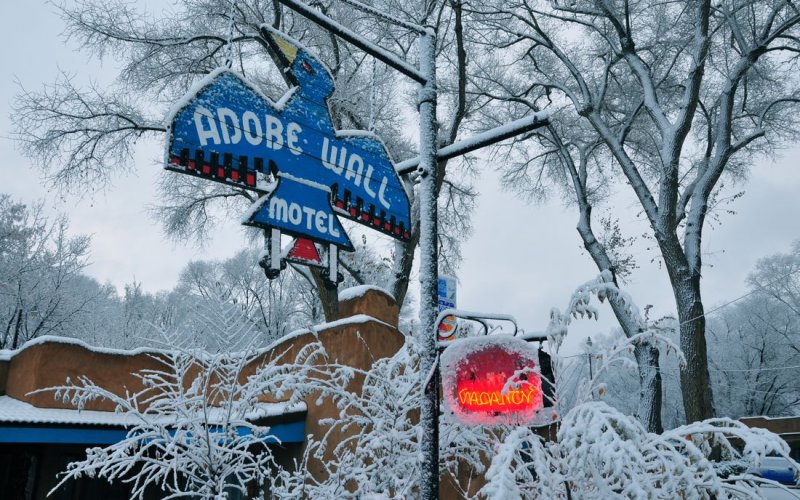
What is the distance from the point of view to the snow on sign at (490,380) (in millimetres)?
3766

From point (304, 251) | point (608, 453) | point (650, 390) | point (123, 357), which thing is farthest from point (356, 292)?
point (608, 453)

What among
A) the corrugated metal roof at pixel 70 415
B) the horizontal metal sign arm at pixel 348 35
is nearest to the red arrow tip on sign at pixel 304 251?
the horizontal metal sign arm at pixel 348 35

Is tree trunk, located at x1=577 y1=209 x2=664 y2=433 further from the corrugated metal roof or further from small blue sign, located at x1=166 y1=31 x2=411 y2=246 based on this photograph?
small blue sign, located at x1=166 y1=31 x2=411 y2=246

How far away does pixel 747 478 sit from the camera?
3129mm

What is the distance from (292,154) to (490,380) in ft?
6.55

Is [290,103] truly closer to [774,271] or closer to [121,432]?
[121,432]

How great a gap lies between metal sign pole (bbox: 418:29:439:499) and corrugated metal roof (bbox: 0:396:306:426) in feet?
14.2

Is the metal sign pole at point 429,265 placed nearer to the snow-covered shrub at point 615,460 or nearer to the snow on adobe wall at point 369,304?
the snow-covered shrub at point 615,460

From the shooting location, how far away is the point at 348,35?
3834 millimetres

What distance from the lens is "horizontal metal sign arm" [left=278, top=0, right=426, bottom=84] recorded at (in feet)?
12.0

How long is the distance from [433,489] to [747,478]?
176 centimetres

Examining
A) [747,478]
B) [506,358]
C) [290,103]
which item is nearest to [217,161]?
[290,103]

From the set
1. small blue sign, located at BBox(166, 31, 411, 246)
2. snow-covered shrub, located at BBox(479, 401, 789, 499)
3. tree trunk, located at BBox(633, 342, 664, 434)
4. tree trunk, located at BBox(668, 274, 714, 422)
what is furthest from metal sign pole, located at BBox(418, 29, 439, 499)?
tree trunk, located at BBox(633, 342, 664, 434)

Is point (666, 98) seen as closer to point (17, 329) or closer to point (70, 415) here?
point (70, 415)
